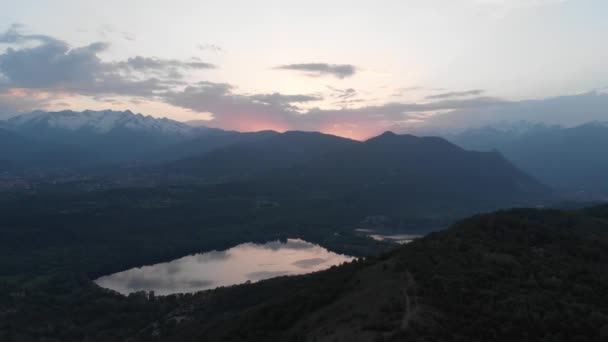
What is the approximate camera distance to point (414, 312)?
27.0 meters

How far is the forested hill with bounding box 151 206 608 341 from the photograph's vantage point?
25.7 metres

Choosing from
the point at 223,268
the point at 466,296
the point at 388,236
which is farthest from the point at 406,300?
the point at 388,236

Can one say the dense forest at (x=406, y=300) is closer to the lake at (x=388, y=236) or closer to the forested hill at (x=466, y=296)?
the forested hill at (x=466, y=296)

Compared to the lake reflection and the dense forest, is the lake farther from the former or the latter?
the dense forest

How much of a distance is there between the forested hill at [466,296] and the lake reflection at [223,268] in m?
52.3

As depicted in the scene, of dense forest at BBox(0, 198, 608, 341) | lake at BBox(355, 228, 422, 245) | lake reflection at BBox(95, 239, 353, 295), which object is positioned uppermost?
dense forest at BBox(0, 198, 608, 341)

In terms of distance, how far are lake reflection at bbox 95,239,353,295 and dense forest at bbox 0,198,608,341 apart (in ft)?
35.0

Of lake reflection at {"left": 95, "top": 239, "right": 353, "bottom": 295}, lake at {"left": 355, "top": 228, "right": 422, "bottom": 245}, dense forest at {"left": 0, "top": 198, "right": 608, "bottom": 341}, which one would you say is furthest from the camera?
lake at {"left": 355, "top": 228, "right": 422, "bottom": 245}

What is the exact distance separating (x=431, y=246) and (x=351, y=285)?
9014 millimetres

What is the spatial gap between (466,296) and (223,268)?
9787 centimetres

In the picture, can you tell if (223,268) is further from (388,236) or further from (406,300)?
(406,300)

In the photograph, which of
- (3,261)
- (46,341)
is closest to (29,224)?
(3,261)

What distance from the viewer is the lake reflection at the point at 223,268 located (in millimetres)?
105188

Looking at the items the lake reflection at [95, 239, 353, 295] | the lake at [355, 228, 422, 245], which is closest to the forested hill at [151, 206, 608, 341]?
the lake reflection at [95, 239, 353, 295]
